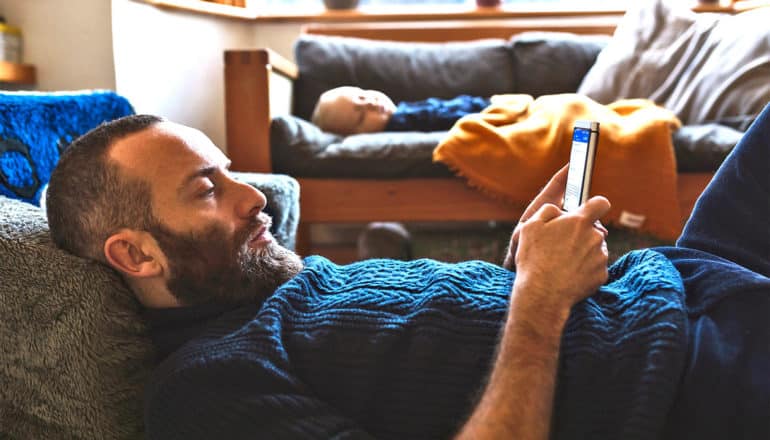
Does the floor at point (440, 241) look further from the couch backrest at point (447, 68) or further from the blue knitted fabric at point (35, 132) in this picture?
the blue knitted fabric at point (35, 132)

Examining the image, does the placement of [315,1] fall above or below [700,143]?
above

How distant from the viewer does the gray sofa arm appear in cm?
127

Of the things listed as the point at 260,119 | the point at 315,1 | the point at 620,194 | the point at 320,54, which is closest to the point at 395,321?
the point at 620,194

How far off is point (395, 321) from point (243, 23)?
2.21 metres

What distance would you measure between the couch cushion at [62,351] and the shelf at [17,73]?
37.3 inches

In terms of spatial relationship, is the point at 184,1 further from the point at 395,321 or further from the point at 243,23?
the point at 395,321

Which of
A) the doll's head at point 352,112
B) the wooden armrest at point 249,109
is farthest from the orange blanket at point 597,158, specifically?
the wooden armrest at point 249,109

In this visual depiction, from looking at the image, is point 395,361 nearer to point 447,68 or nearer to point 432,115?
point 432,115

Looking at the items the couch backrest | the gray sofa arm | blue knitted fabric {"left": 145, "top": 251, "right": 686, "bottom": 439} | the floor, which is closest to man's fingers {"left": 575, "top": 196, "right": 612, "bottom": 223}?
blue knitted fabric {"left": 145, "top": 251, "right": 686, "bottom": 439}

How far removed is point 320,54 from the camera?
2.37 metres

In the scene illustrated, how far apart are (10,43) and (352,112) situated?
95 cm

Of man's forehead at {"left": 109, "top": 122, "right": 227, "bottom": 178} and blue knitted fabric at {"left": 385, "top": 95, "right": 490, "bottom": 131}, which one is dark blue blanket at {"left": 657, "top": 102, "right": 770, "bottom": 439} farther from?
blue knitted fabric at {"left": 385, "top": 95, "right": 490, "bottom": 131}

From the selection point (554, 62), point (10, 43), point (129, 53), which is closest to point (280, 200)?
point (129, 53)

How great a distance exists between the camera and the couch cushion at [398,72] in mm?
2352
